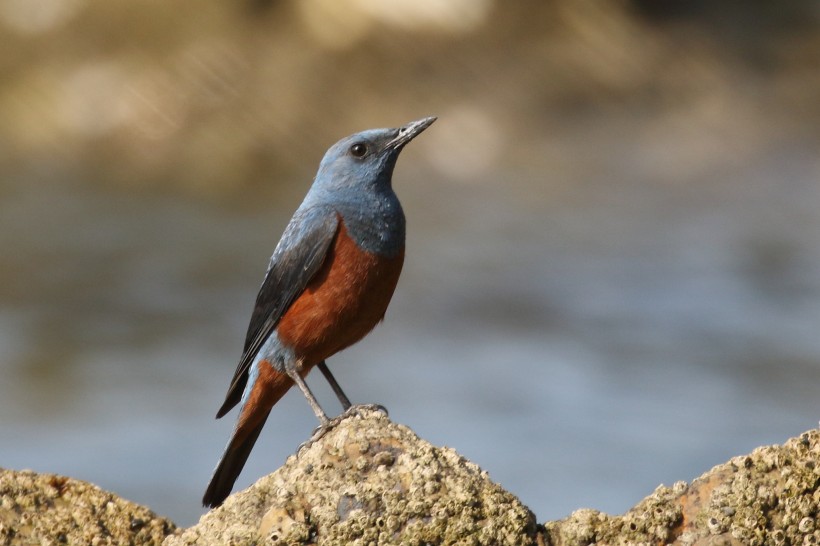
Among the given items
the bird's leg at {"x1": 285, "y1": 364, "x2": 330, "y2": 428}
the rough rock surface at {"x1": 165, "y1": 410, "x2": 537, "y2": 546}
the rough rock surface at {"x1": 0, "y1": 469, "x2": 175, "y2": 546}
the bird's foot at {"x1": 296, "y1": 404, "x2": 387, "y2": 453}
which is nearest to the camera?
the rough rock surface at {"x1": 165, "y1": 410, "x2": 537, "y2": 546}

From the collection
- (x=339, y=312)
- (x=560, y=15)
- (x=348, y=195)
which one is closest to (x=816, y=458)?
(x=339, y=312)

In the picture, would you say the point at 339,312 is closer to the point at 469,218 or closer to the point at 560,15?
the point at 560,15

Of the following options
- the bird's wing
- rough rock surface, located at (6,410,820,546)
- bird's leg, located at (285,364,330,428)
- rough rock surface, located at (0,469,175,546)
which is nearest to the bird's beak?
the bird's wing

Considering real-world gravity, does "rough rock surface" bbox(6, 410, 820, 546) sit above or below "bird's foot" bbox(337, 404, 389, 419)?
below

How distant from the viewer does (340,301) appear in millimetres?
6516

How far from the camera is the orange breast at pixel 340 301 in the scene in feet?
21.4

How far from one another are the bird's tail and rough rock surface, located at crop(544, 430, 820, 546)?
2593 millimetres

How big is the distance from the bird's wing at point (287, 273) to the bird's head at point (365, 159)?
252 millimetres

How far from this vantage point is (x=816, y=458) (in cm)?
437

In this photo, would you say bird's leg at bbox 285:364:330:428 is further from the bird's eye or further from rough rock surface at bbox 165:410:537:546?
rough rock surface at bbox 165:410:537:546

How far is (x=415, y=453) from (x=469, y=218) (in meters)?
9.78

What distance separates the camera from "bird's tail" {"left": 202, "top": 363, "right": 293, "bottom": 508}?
6668mm

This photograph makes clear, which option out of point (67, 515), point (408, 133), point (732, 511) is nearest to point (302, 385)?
point (408, 133)

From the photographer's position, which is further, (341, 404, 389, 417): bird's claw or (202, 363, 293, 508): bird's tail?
(202, 363, 293, 508): bird's tail
